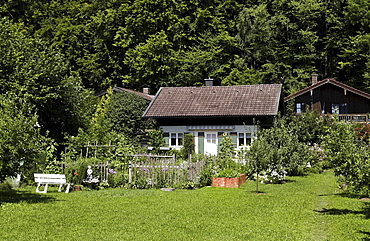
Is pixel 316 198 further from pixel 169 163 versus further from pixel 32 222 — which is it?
pixel 32 222

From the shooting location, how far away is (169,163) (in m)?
22.8

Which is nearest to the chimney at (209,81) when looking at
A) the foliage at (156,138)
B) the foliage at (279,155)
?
the foliage at (156,138)

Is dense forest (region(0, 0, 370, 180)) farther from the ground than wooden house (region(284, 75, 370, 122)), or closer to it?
farther from the ground

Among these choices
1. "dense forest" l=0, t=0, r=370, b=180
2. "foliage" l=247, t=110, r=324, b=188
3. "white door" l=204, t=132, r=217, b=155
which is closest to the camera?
"foliage" l=247, t=110, r=324, b=188

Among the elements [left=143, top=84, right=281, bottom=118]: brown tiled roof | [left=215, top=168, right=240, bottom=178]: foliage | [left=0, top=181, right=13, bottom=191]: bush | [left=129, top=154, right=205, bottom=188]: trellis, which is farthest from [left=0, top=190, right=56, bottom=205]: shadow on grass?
[left=143, top=84, right=281, bottom=118]: brown tiled roof

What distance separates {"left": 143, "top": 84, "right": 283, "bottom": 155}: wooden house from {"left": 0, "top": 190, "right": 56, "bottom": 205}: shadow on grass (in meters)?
18.0

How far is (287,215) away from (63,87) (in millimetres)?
19640

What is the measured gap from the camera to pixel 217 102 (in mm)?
38812

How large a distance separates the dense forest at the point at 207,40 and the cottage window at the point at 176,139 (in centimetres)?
1777

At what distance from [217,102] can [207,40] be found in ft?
69.4

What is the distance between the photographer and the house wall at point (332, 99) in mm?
49562

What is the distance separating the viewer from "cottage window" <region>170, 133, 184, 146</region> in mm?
38188

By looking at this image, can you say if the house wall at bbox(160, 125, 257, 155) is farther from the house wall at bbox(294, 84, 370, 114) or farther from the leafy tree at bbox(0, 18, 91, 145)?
the house wall at bbox(294, 84, 370, 114)

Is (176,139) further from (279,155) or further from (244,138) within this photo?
(279,155)
